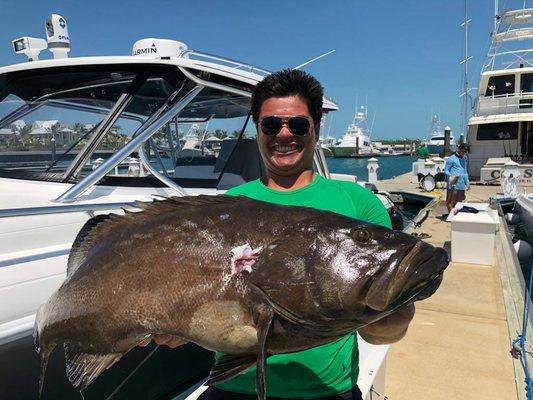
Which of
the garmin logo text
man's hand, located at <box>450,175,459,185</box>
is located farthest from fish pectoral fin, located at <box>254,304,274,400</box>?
man's hand, located at <box>450,175,459,185</box>

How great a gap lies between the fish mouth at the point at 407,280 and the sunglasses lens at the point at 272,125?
2.79 ft

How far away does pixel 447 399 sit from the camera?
3.55 meters

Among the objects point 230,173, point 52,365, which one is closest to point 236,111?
point 230,173

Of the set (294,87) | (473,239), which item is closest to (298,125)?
(294,87)

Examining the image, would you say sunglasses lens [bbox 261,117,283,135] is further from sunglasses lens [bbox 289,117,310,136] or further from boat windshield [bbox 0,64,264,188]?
boat windshield [bbox 0,64,264,188]

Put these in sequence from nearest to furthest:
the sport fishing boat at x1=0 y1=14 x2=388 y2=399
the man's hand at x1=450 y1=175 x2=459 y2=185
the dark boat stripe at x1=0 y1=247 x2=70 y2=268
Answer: the dark boat stripe at x1=0 y1=247 x2=70 y2=268 < the sport fishing boat at x1=0 y1=14 x2=388 y2=399 < the man's hand at x1=450 y1=175 x2=459 y2=185

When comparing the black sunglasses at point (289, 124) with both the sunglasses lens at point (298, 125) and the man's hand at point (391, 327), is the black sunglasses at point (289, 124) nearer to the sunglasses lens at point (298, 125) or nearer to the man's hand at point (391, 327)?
the sunglasses lens at point (298, 125)

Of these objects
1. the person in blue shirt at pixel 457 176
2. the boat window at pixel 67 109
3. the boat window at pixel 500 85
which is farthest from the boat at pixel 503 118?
the boat window at pixel 67 109

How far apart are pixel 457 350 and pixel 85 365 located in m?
3.71

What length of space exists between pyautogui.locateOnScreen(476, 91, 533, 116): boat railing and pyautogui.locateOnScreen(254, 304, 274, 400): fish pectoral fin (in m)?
25.7

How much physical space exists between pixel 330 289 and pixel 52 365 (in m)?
2.48

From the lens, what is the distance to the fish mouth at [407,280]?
1378 millimetres

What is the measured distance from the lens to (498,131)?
77.2 ft

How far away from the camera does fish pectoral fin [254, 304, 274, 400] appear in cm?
138
